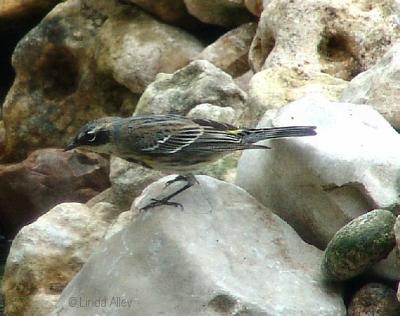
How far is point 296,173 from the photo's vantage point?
6.23 metres

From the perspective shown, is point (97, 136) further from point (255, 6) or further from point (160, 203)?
point (255, 6)

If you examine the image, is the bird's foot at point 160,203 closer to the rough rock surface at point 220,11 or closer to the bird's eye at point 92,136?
the bird's eye at point 92,136

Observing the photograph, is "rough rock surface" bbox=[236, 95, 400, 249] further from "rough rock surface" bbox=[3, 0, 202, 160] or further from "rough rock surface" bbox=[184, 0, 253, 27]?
"rough rock surface" bbox=[3, 0, 202, 160]

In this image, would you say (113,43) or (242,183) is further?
(113,43)

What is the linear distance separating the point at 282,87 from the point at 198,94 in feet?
2.71

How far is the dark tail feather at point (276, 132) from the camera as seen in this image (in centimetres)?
614

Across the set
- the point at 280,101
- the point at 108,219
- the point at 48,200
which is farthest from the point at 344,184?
the point at 48,200

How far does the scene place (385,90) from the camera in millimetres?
6680

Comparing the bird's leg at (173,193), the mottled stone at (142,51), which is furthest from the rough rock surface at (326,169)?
the mottled stone at (142,51)

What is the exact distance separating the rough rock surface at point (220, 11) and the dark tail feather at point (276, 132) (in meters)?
4.00

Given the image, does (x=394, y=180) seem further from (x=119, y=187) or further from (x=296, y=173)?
(x=119, y=187)

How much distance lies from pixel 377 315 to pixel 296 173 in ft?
3.04

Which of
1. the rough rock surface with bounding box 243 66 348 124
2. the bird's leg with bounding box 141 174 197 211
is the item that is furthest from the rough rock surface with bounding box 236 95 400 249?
the rough rock surface with bounding box 243 66 348 124

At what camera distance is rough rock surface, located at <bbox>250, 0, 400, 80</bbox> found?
8.06 metres
